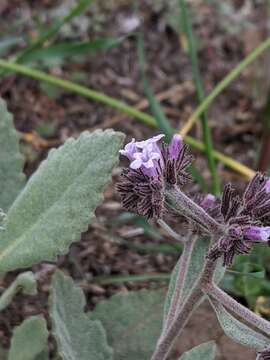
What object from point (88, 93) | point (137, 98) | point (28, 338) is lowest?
point (28, 338)

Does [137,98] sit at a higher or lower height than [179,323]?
higher

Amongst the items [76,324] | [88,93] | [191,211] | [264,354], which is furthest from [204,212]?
[88,93]

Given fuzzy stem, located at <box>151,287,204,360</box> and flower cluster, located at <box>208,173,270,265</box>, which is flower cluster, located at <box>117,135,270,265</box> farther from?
fuzzy stem, located at <box>151,287,204,360</box>

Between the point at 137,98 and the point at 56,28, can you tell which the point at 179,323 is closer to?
the point at 56,28

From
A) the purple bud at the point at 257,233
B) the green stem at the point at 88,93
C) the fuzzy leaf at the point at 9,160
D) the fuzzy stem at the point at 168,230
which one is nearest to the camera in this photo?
the purple bud at the point at 257,233

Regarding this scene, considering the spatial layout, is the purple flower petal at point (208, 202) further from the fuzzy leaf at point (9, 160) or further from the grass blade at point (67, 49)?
the grass blade at point (67, 49)

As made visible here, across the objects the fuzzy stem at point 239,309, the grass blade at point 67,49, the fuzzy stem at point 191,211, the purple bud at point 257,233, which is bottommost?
the fuzzy stem at point 239,309

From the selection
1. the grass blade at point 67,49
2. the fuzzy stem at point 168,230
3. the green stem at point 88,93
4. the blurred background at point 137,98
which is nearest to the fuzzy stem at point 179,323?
the fuzzy stem at point 168,230
